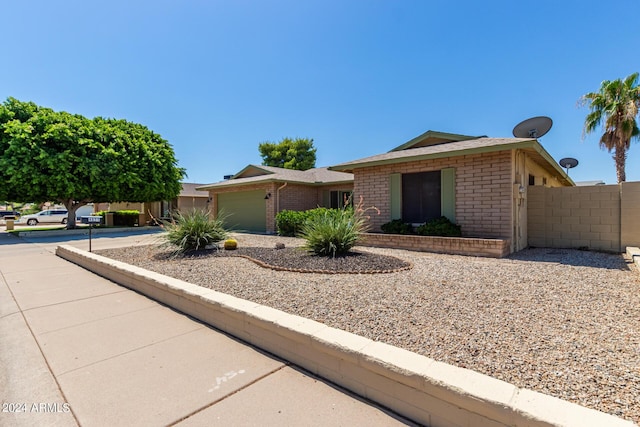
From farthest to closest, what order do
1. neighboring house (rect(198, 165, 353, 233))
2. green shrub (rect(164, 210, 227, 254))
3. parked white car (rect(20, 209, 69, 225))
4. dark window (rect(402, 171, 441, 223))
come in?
parked white car (rect(20, 209, 69, 225)), neighboring house (rect(198, 165, 353, 233)), dark window (rect(402, 171, 441, 223)), green shrub (rect(164, 210, 227, 254))

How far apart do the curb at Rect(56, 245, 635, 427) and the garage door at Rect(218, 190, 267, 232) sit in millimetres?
12877

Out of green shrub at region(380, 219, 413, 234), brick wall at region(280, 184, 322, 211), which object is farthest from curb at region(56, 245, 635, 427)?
brick wall at region(280, 184, 322, 211)

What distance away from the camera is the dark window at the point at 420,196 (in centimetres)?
979

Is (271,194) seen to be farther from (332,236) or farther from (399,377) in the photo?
(399,377)

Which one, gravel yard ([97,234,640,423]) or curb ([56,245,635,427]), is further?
gravel yard ([97,234,640,423])

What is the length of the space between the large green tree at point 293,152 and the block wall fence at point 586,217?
26.9 meters

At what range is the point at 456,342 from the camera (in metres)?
2.82

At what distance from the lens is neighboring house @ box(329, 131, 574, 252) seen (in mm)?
8367

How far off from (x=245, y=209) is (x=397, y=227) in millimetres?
10107

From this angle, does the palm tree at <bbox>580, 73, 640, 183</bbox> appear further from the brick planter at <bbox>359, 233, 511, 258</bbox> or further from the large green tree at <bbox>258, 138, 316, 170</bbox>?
the large green tree at <bbox>258, 138, 316, 170</bbox>

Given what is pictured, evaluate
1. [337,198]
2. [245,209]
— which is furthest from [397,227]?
[245,209]

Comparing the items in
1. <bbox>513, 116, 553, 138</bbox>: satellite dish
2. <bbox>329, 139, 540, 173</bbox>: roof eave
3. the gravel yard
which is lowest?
the gravel yard

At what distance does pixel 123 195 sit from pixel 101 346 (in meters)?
17.8

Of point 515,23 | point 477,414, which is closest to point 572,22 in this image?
point 515,23
